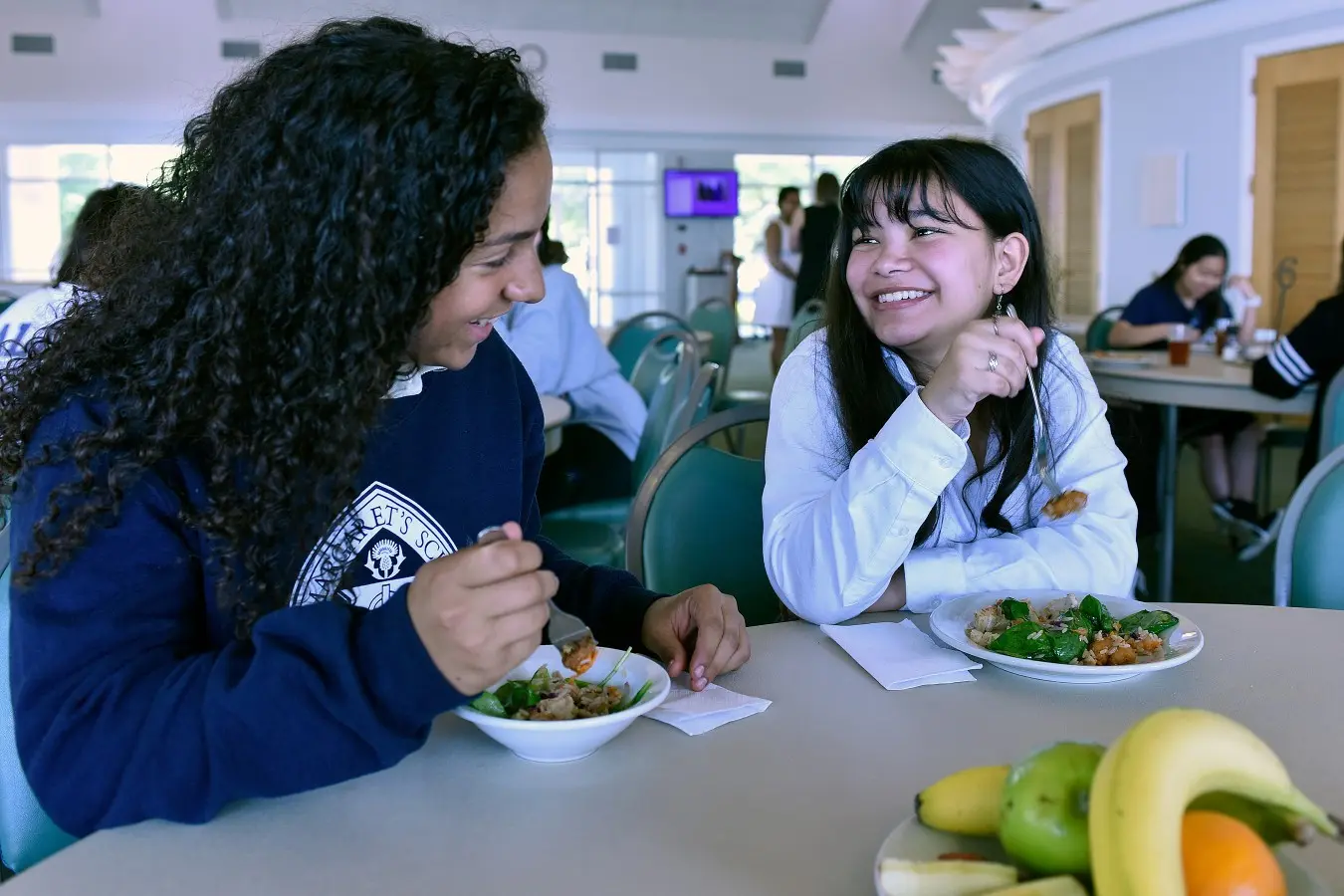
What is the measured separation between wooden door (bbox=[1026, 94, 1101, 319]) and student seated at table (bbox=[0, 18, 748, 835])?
8.65 metres

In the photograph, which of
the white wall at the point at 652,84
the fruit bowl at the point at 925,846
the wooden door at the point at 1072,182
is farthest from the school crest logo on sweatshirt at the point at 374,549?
the white wall at the point at 652,84

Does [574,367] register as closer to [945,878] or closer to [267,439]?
[267,439]

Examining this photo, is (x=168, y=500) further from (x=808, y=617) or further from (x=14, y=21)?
(x=14, y=21)

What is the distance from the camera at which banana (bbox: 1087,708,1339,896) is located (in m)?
0.43

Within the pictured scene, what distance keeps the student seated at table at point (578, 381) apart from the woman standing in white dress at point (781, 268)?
6.24m

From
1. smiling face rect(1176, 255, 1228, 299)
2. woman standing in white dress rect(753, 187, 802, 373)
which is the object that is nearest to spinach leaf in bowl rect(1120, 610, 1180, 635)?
smiling face rect(1176, 255, 1228, 299)

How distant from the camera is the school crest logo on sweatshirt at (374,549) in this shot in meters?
0.94

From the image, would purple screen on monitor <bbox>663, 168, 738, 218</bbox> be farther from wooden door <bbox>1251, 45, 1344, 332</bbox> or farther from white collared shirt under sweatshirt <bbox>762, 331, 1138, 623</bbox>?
white collared shirt under sweatshirt <bbox>762, 331, 1138, 623</bbox>

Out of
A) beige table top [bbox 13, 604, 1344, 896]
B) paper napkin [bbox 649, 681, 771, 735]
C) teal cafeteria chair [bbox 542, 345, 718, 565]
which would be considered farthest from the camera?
teal cafeteria chair [bbox 542, 345, 718, 565]

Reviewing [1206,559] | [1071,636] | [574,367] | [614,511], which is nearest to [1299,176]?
[1206,559]

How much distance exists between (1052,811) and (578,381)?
2843mm

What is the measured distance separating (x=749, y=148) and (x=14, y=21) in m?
8.26

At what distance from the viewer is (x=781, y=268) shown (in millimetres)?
9586

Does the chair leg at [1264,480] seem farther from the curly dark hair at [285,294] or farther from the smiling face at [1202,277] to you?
the curly dark hair at [285,294]
